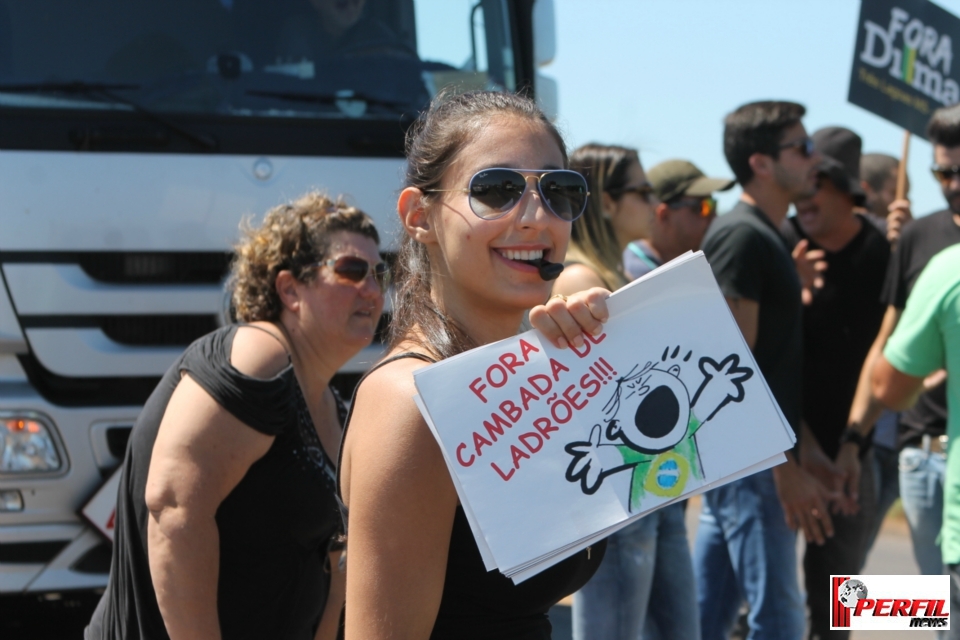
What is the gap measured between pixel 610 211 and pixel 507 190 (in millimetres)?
2578

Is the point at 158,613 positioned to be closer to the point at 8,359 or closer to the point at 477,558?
the point at 477,558

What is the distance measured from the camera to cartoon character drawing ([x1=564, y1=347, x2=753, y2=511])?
1625 millimetres

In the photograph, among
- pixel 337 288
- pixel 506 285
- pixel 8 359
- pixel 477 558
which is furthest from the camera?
pixel 8 359

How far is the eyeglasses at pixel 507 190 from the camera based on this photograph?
69.0 inches

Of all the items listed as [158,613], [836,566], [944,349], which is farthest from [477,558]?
[836,566]

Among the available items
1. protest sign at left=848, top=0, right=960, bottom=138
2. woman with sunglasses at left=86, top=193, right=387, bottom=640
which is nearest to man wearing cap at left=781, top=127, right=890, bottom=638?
protest sign at left=848, top=0, right=960, bottom=138

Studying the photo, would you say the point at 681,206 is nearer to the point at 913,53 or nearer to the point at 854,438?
the point at 854,438

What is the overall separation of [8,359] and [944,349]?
10.9ft

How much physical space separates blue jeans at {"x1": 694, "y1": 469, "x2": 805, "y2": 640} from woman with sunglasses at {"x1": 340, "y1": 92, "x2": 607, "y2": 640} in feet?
7.35

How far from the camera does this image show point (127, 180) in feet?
13.5

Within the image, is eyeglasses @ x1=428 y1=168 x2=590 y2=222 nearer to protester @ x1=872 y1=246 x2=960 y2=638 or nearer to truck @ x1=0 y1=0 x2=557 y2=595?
protester @ x1=872 y1=246 x2=960 y2=638

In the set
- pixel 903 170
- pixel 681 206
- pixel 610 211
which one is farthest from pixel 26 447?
pixel 903 170

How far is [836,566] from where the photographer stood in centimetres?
450

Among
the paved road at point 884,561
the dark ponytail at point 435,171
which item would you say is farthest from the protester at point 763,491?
the dark ponytail at point 435,171
